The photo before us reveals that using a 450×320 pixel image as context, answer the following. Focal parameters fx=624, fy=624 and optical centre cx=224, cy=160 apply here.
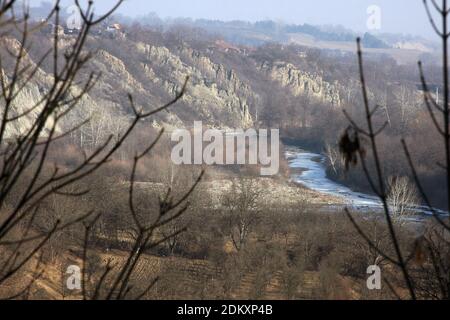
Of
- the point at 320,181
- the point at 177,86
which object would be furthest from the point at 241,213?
the point at 177,86

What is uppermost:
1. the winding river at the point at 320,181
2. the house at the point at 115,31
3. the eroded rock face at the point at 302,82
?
the house at the point at 115,31

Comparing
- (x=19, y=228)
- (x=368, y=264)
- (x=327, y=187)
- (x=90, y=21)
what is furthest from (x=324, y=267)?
(x=90, y=21)

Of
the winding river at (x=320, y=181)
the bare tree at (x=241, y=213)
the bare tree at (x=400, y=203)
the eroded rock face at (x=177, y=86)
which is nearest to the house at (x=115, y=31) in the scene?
the eroded rock face at (x=177, y=86)

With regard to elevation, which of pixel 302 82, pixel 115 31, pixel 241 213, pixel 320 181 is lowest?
pixel 320 181

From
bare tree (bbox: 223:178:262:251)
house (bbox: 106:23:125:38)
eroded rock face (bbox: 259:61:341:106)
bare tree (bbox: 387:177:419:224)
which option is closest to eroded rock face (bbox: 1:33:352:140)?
eroded rock face (bbox: 259:61:341:106)

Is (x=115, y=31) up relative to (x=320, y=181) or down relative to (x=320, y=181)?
up

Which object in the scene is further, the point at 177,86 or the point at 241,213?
the point at 177,86

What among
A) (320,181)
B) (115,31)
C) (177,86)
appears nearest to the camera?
(320,181)

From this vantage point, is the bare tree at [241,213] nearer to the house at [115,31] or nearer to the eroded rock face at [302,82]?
the eroded rock face at [302,82]

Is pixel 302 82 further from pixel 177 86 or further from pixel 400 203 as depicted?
pixel 400 203

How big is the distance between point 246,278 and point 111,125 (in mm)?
16599

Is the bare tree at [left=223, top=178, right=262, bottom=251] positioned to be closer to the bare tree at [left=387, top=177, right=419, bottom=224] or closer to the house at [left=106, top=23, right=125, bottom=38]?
the bare tree at [left=387, top=177, right=419, bottom=224]

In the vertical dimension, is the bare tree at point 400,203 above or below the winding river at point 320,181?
above

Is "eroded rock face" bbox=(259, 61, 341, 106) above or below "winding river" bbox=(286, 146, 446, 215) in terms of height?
above
